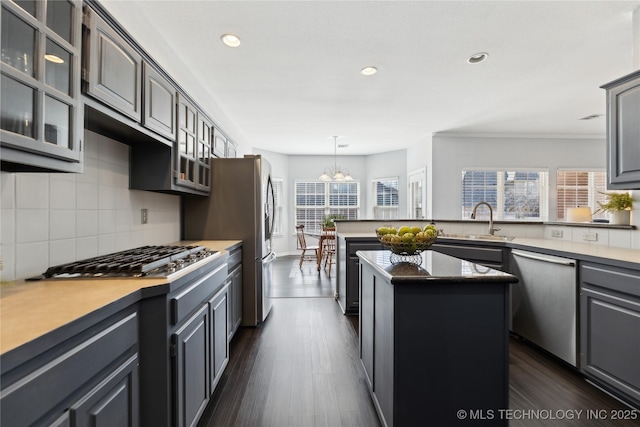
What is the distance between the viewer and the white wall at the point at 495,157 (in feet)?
18.3

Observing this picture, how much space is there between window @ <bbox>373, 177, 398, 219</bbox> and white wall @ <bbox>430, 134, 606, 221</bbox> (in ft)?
5.97

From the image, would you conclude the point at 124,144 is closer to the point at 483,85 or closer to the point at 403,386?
the point at 403,386

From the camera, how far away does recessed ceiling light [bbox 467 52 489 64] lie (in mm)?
2746

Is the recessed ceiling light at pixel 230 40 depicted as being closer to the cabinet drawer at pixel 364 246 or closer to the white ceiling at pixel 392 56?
the white ceiling at pixel 392 56

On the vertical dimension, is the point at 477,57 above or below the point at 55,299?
above

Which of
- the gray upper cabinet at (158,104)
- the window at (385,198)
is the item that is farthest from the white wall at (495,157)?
the gray upper cabinet at (158,104)

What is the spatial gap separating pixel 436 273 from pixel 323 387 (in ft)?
4.03

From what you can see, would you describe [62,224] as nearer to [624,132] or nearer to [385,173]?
[624,132]

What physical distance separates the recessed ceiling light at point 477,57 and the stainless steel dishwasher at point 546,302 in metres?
1.88

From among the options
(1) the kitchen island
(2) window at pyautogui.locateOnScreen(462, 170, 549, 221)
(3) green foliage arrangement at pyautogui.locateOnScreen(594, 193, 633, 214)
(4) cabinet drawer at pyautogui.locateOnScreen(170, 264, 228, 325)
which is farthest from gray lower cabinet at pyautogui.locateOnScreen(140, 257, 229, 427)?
(2) window at pyautogui.locateOnScreen(462, 170, 549, 221)

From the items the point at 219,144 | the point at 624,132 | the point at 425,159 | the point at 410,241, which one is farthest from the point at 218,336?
the point at 425,159

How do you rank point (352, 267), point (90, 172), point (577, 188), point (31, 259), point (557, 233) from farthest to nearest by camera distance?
point (577, 188) < point (352, 267) < point (557, 233) < point (90, 172) < point (31, 259)

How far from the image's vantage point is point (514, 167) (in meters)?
5.68

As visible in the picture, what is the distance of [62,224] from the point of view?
1.52 metres
